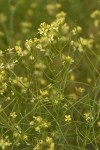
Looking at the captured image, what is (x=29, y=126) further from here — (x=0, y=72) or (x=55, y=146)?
(x=0, y=72)

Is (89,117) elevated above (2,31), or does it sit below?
below

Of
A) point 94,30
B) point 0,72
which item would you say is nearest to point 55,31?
point 0,72

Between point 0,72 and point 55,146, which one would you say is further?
point 55,146

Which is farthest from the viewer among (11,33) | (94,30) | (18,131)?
(94,30)

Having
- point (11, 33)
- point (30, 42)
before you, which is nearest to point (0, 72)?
point (30, 42)

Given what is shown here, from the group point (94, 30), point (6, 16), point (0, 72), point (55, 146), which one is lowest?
point (55, 146)

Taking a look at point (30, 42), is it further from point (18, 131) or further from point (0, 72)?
point (18, 131)

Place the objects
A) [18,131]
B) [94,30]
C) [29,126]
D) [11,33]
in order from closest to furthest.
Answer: [18,131] < [29,126] < [11,33] < [94,30]
